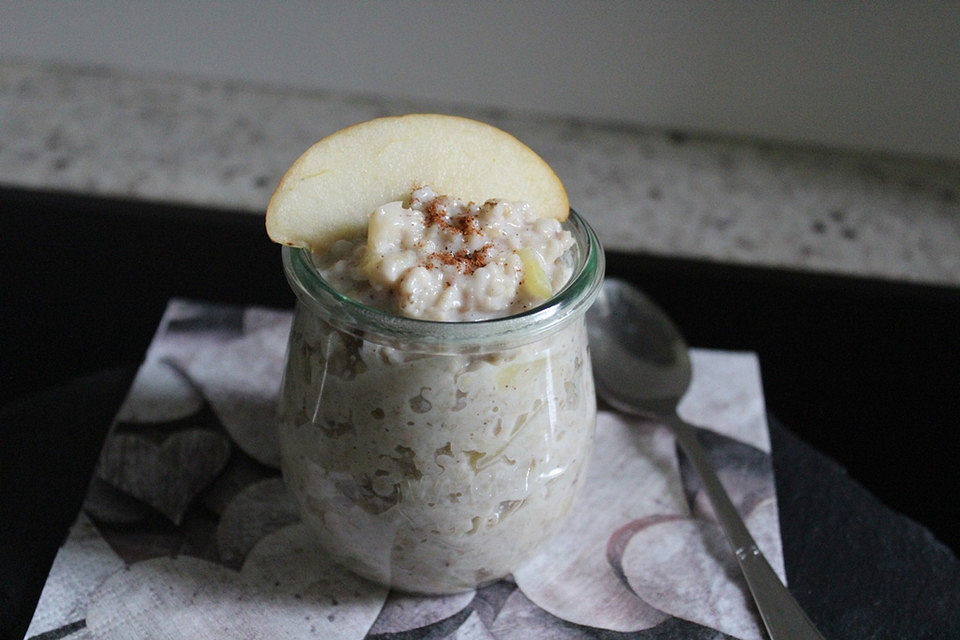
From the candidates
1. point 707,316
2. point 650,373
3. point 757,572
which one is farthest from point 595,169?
point 757,572

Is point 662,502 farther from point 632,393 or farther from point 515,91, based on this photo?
point 515,91

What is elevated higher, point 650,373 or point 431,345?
point 431,345

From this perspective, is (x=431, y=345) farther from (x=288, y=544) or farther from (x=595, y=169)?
(x=595, y=169)

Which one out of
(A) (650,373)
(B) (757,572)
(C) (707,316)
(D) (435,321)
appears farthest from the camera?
(C) (707,316)

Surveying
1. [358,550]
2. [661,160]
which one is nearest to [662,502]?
[358,550]

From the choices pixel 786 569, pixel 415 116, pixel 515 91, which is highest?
pixel 415 116

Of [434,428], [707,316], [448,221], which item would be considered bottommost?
[707,316]

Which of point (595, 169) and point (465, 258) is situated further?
point (595, 169)
